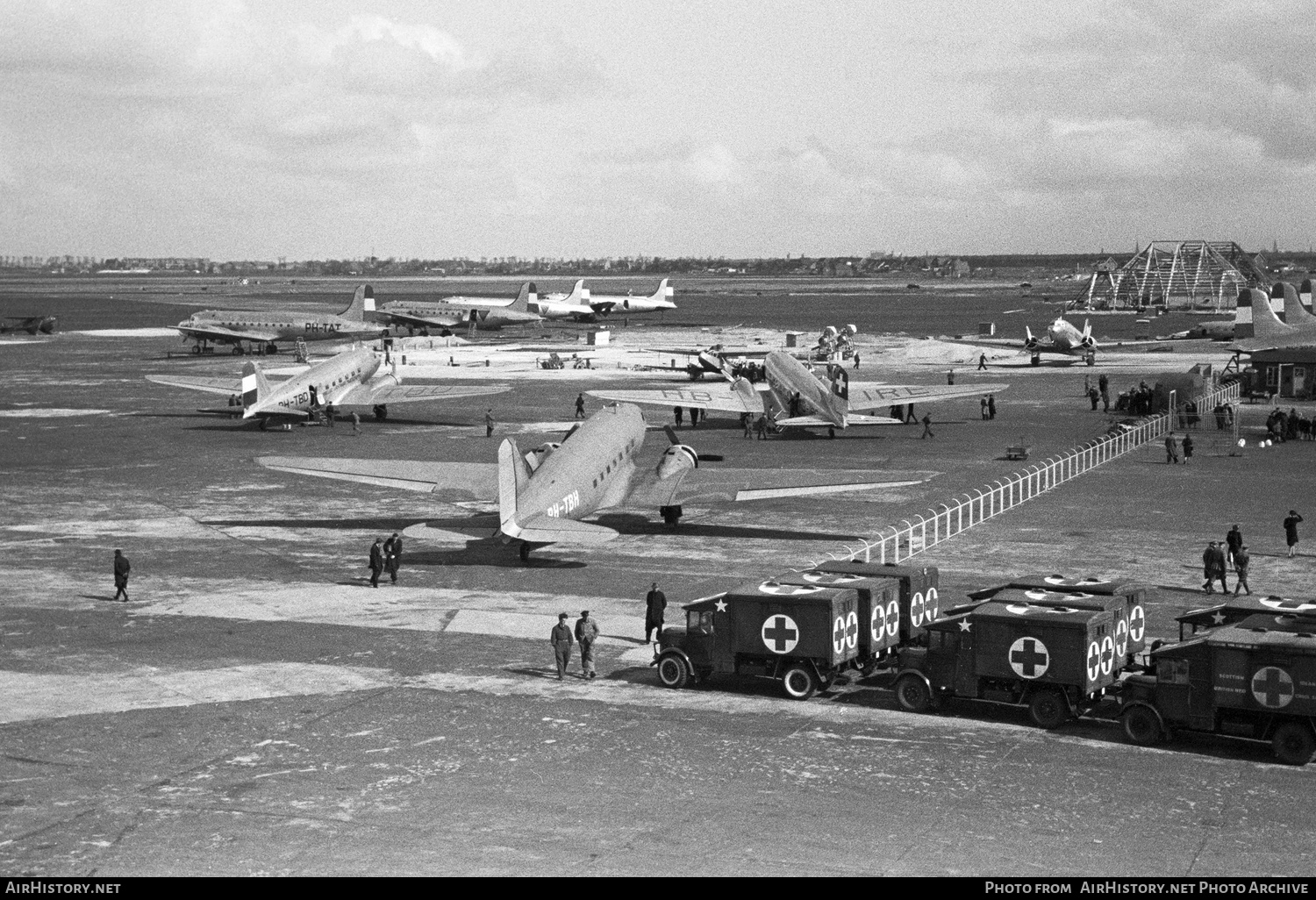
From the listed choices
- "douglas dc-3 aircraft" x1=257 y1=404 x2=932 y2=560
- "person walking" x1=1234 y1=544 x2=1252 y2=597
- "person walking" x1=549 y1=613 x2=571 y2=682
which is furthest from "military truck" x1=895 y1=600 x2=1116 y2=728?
"douglas dc-3 aircraft" x1=257 y1=404 x2=932 y2=560

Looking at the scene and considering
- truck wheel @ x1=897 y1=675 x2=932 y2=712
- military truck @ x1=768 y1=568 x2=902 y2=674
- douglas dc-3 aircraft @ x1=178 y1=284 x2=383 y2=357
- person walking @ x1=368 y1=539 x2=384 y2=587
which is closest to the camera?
truck wheel @ x1=897 y1=675 x2=932 y2=712

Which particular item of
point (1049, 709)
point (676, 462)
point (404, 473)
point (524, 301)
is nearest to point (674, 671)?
point (1049, 709)

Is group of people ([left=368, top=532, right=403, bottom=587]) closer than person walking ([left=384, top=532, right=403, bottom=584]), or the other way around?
group of people ([left=368, top=532, right=403, bottom=587])

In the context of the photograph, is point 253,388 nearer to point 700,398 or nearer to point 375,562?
point 700,398

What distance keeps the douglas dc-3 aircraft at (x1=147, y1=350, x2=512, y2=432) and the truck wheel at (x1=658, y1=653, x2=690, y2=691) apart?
143 feet

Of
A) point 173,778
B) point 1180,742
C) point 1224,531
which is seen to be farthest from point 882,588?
point 1224,531

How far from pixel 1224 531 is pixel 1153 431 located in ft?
89.5

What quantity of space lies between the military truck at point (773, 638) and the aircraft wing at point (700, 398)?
4426 centimetres

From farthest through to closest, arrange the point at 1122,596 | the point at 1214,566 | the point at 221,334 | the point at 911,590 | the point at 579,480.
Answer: the point at 221,334, the point at 579,480, the point at 1214,566, the point at 911,590, the point at 1122,596

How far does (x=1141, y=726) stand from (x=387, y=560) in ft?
71.5

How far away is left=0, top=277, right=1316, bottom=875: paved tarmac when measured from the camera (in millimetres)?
20891

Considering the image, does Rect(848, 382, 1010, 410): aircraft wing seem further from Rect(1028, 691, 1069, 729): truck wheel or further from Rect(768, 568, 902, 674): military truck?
Rect(1028, 691, 1069, 729): truck wheel

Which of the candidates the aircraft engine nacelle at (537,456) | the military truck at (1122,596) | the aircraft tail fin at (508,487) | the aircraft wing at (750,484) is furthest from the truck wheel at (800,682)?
the aircraft engine nacelle at (537,456)

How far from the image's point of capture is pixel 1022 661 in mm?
26844
